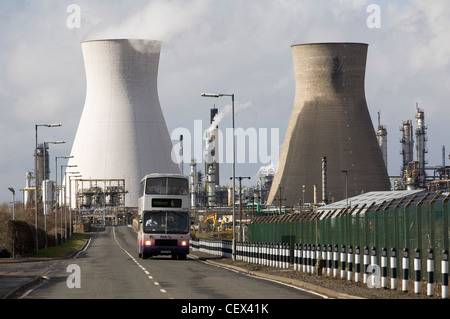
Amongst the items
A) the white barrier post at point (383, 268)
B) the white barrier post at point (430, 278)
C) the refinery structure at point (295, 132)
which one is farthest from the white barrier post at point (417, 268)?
the refinery structure at point (295, 132)

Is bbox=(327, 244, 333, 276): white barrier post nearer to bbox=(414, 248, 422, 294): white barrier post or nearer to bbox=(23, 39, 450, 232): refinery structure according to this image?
bbox=(414, 248, 422, 294): white barrier post

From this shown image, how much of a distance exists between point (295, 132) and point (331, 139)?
5.31 metres

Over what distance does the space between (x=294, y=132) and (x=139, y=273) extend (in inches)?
3961

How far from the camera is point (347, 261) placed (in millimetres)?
30500

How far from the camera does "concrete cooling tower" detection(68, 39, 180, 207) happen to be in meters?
135

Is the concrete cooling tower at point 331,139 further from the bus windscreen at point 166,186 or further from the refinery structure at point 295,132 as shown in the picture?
the bus windscreen at point 166,186

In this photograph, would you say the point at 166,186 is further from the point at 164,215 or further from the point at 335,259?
the point at 335,259

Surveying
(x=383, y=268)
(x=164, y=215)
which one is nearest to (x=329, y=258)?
(x=383, y=268)

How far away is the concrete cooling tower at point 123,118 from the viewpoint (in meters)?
135

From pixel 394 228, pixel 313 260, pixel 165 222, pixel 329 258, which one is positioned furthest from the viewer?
pixel 165 222

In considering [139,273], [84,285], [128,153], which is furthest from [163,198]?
[128,153]

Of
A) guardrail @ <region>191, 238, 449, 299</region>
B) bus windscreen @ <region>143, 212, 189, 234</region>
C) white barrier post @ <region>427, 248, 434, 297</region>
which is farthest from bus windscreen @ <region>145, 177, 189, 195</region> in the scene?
white barrier post @ <region>427, 248, 434, 297</region>

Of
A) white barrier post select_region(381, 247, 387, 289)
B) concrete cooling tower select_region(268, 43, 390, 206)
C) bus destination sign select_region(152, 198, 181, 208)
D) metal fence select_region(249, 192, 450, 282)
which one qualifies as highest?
concrete cooling tower select_region(268, 43, 390, 206)

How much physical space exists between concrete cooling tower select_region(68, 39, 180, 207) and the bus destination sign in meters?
88.8
